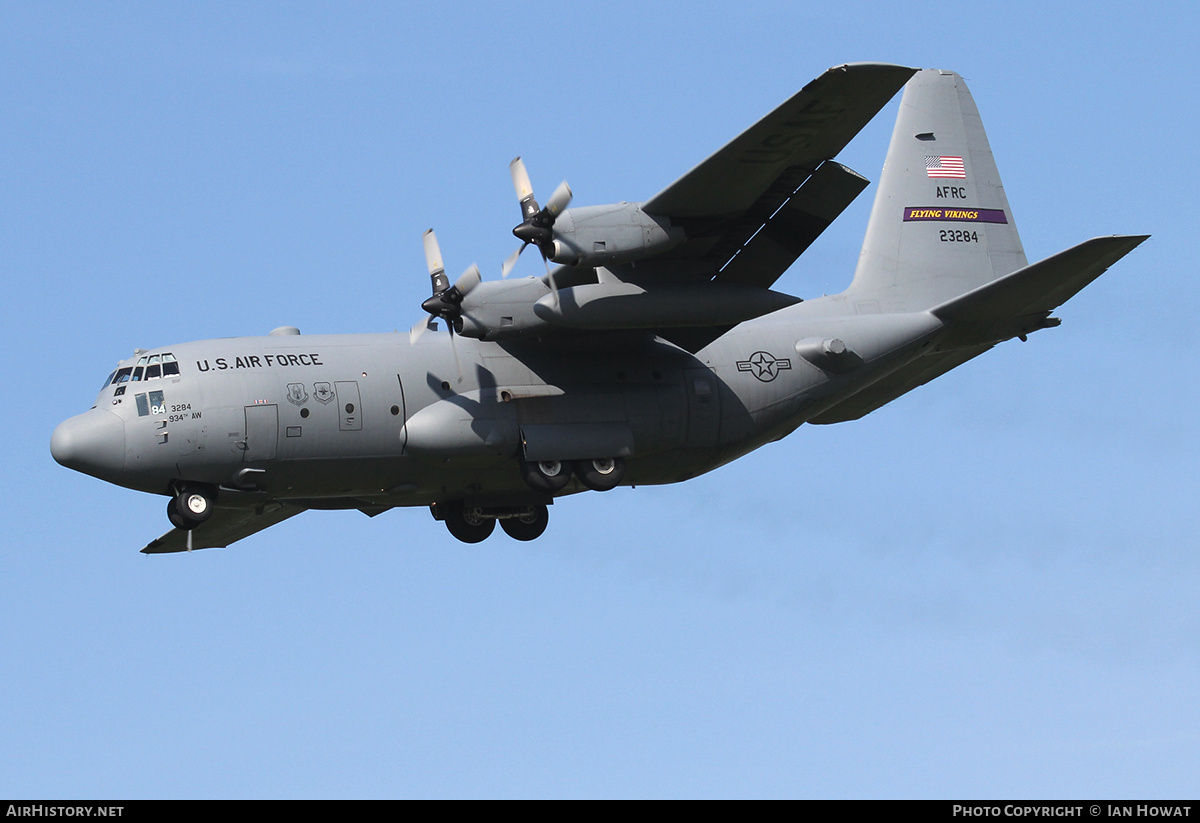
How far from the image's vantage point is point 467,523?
23703 mm

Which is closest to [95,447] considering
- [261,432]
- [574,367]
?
[261,432]

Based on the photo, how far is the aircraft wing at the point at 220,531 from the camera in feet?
81.1

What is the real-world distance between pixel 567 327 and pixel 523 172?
7.32 ft

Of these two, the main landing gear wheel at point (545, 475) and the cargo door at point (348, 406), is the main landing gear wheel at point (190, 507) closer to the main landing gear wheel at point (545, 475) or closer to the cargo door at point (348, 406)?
the cargo door at point (348, 406)

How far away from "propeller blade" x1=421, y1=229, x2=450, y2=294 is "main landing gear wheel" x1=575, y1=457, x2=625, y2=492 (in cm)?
310

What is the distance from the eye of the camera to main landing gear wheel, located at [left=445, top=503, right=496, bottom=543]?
2364cm

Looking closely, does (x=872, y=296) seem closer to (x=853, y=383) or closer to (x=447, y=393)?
(x=853, y=383)

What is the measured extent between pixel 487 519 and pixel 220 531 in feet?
A: 15.0

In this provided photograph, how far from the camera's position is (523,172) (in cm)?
2116

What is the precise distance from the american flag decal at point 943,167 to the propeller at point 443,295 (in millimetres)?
8569

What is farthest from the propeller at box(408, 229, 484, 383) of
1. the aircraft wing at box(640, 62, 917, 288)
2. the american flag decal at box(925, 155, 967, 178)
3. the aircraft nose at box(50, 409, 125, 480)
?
the american flag decal at box(925, 155, 967, 178)

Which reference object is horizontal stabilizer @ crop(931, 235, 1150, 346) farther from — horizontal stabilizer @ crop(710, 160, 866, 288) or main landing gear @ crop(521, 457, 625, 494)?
main landing gear @ crop(521, 457, 625, 494)

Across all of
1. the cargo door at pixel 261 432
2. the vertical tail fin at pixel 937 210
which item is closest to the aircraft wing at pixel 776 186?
the vertical tail fin at pixel 937 210

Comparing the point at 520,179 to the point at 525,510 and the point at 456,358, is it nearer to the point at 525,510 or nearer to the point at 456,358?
the point at 456,358
